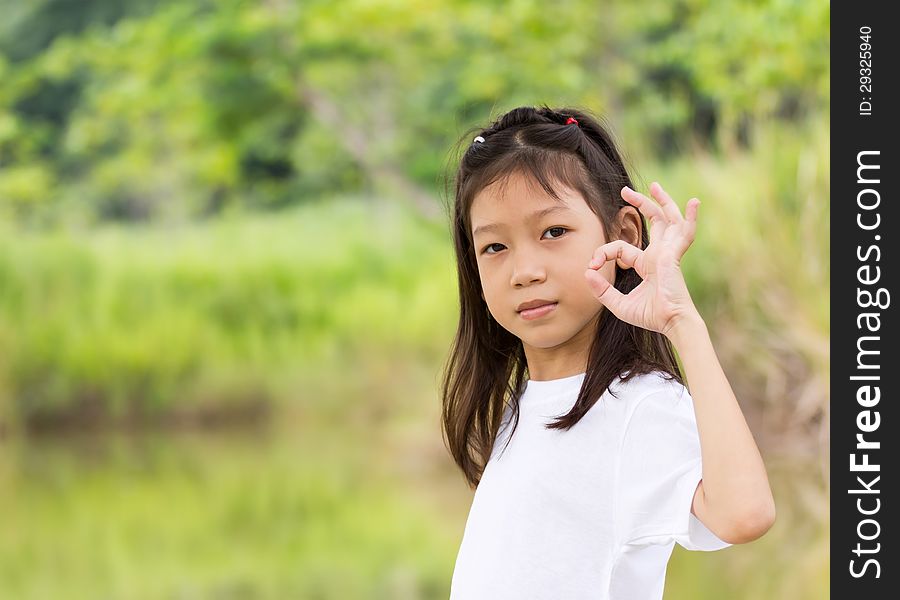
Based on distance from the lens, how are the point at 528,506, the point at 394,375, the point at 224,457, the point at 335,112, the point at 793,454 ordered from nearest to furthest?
1. the point at 528,506
2. the point at 793,454
3. the point at 224,457
4. the point at 394,375
5. the point at 335,112

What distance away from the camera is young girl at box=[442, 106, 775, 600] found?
2.61 feet

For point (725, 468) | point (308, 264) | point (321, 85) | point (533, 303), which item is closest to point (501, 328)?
point (533, 303)

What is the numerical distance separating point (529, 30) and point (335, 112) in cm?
147

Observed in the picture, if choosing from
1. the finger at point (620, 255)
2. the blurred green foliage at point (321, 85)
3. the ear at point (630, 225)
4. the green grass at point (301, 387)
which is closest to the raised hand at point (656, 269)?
the finger at point (620, 255)

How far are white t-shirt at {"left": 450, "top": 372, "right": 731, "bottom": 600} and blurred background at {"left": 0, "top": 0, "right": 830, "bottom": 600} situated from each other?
6.94ft

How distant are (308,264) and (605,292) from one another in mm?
6051

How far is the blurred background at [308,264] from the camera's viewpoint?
3734 mm

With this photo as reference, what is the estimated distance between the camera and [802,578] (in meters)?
2.99

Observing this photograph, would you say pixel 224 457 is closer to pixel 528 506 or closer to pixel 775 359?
pixel 775 359

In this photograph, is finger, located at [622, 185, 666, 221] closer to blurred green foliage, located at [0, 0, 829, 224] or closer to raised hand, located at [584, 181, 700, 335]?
raised hand, located at [584, 181, 700, 335]

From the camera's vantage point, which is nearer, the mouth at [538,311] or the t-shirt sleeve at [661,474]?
the t-shirt sleeve at [661,474]

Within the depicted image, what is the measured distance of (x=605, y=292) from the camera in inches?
33.9

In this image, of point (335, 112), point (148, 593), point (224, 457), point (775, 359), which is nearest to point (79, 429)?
point (224, 457)

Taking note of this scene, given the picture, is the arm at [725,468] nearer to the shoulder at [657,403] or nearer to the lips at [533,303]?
the shoulder at [657,403]
